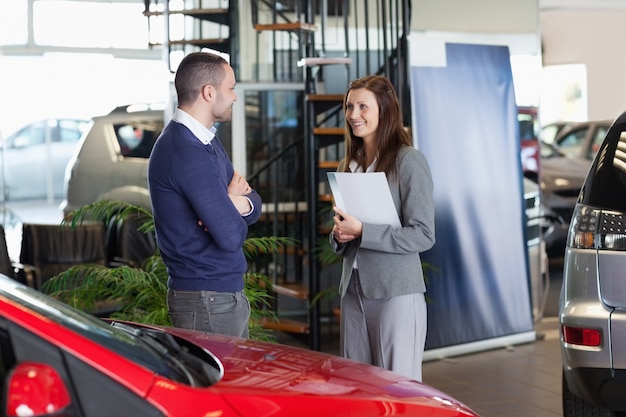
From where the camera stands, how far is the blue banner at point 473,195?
7176 mm

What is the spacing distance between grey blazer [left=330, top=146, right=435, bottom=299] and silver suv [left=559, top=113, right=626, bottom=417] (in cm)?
64

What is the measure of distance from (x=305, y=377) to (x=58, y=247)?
558cm

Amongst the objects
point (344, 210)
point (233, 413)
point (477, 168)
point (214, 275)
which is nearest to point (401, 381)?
point (233, 413)

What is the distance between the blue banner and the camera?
718 cm

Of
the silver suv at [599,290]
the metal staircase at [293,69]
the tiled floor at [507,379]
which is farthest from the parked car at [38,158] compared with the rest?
the silver suv at [599,290]

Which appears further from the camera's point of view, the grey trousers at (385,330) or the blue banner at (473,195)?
the blue banner at (473,195)

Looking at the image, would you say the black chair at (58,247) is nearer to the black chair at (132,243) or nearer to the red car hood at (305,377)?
the black chair at (132,243)

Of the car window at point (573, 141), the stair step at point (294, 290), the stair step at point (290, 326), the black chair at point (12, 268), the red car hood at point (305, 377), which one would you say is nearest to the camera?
the red car hood at point (305, 377)

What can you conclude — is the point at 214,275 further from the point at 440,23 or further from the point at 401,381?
the point at 440,23

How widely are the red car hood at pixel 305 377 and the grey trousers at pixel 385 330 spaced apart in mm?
807

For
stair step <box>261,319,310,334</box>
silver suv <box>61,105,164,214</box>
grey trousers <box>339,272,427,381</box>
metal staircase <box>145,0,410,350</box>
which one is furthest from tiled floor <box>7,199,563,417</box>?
grey trousers <box>339,272,427,381</box>

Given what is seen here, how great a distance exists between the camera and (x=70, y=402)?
6.52 feet

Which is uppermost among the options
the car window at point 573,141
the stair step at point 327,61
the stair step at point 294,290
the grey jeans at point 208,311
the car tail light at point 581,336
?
the stair step at point 327,61

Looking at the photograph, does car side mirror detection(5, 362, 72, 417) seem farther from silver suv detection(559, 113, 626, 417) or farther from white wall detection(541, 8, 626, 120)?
white wall detection(541, 8, 626, 120)
